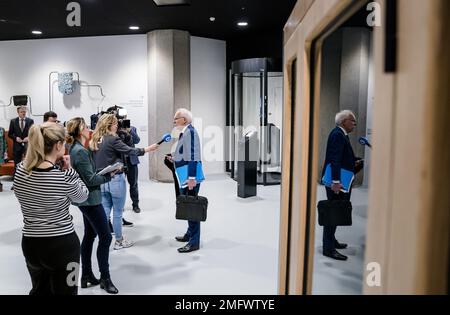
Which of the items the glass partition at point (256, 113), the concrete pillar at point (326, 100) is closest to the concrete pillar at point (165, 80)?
the glass partition at point (256, 113)

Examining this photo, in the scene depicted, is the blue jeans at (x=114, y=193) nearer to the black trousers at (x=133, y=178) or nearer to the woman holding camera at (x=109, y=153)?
the woman holding camera at (x=109, y=153)

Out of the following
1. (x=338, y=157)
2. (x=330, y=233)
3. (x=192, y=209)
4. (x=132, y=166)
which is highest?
(x=338, y=157)

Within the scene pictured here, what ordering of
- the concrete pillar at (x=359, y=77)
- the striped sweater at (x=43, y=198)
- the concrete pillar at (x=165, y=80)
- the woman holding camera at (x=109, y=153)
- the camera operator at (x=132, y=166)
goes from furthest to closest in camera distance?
the concrete pillar at (x=165, y=80) < the camera operator at (x=132, y=166) < the woman holding camera at (x=109, y=153) < the striped sweater at (x=43, y=198) < the concrete pillar at (x=359, y=77)

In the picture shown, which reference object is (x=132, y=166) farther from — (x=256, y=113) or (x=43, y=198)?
(x=256, y=113)

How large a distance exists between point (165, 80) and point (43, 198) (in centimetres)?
652

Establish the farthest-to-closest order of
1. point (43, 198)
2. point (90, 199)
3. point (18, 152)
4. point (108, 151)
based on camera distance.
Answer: point (18, 152)
point (108, 151)
point (90, 199)
point (43, 198)

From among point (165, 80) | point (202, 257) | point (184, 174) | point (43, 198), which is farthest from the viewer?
point (165, 80)

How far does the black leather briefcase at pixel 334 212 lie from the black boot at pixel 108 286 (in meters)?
2.36

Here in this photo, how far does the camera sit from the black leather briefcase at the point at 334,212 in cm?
125

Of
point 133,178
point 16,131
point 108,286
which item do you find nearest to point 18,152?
point 16,131

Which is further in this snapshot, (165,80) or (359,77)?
(165,80)

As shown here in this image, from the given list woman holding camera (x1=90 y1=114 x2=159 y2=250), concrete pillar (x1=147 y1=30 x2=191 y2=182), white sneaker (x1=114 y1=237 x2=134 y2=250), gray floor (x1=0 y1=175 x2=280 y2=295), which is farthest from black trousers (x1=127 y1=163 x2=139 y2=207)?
concrete pillar (x1=147 y1=30 x2=191 y2=182)

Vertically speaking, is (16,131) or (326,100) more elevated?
(326,100)

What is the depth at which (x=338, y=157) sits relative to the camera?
1.36 meters
